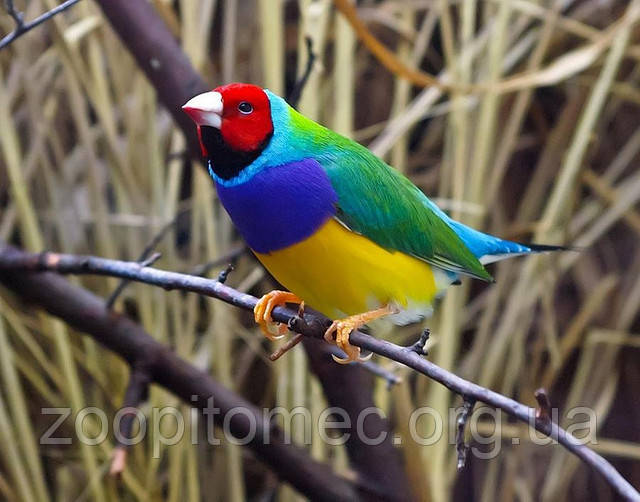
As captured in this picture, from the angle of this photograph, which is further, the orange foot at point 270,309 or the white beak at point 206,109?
the orange foot at point 270,309

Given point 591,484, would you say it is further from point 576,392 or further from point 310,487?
point 310,487

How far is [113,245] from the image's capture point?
75.7 inches

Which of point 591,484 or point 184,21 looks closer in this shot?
point 184,21

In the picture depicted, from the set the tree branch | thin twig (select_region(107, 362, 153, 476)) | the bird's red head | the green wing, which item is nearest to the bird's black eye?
the bird's red head

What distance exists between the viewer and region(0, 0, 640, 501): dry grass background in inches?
71.6

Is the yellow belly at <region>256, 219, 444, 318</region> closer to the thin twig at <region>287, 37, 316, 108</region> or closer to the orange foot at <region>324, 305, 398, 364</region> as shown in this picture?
the orange foot at <region>324, 305, 398, 364</region>

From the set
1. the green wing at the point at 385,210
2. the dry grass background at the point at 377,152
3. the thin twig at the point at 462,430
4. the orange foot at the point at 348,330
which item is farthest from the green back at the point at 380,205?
the thin twig at the point at 462,430

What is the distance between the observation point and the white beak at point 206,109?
1.13m

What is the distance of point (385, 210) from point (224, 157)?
269 millimetres

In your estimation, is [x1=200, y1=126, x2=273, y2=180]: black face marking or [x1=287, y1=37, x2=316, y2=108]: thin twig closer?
[x1=200, y1=126, x2=273, y2=180]: black face marking

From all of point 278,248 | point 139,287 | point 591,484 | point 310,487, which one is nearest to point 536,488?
point 591,484

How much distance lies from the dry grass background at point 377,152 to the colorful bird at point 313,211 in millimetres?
355

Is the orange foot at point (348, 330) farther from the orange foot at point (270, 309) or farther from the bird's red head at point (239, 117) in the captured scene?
the bird's red head at point (239, 117)

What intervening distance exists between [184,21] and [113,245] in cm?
51
